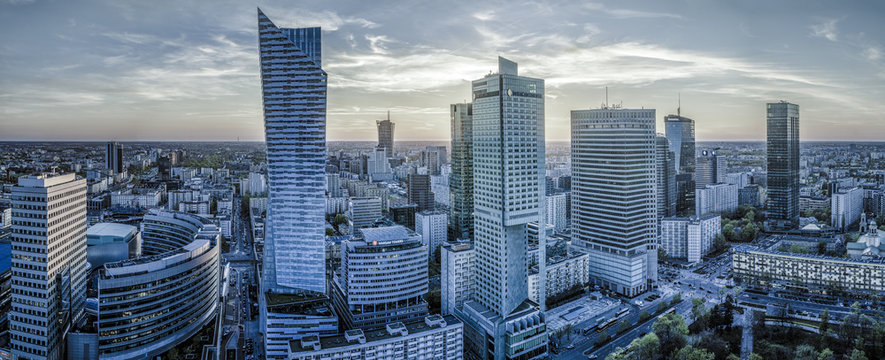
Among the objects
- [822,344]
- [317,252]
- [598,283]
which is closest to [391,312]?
[317,252]

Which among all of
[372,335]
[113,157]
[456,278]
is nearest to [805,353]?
[456,278]

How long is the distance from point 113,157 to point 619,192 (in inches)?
3559

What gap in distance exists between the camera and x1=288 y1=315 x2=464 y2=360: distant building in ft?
106

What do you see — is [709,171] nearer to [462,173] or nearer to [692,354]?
[462,173]

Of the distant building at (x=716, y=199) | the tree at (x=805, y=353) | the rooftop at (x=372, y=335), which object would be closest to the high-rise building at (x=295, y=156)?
the rooftop at (x=372, y=335)

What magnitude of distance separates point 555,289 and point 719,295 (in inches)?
618

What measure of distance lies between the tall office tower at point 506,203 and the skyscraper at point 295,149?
480 inches

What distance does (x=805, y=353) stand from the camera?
3434 centimetres

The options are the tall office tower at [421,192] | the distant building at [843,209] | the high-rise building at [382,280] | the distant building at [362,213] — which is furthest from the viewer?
the tall office tower at [421,192]

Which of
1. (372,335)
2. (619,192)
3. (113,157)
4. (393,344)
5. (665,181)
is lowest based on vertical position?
(393,344)

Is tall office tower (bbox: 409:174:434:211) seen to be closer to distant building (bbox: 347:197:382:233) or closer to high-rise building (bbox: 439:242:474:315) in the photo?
distant building (bbox: 347:197:382:233)

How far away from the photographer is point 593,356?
38375 mm

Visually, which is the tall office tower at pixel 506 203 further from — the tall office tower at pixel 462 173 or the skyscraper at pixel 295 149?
the tall office tower at pixel 462 173

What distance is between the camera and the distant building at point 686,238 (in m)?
63.9
